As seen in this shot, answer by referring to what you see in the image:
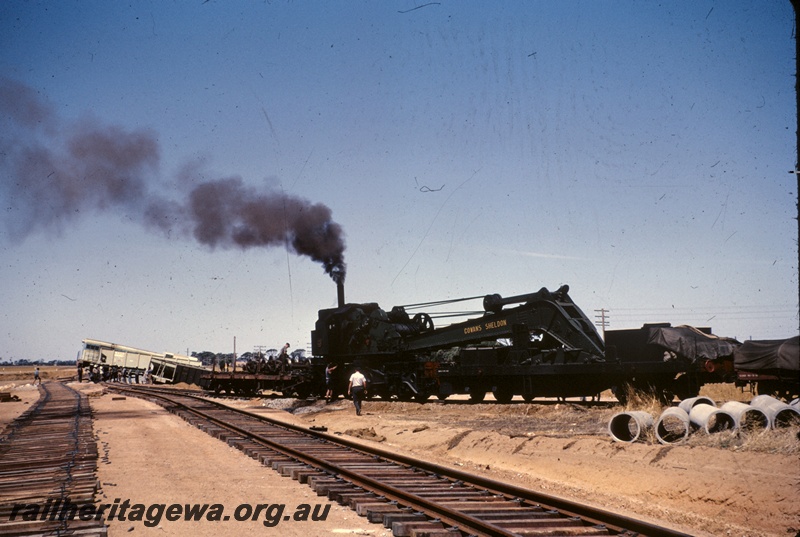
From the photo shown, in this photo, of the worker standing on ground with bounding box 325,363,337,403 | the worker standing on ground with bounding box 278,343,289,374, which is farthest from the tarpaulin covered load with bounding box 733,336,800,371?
the worker standing on ground with bounding box 278,343,289,374

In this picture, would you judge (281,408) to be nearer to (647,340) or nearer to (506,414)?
(506,414)

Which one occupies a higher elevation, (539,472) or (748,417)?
(748,417)

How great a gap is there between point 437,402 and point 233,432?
365 inches

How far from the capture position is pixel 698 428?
11906mm

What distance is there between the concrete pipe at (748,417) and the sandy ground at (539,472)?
0.63m

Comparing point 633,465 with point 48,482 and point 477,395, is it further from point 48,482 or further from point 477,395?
point 477,395

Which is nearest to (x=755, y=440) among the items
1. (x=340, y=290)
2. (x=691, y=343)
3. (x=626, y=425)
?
(x=626, y=425)

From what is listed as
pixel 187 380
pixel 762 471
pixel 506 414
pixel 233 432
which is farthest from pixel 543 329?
pixel 187 380

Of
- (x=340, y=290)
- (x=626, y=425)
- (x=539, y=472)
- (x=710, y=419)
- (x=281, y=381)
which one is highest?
(x=340, y=290)

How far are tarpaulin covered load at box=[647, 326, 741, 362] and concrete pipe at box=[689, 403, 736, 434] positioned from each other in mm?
3870

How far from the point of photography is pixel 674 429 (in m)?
12.4

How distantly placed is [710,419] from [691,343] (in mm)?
4677

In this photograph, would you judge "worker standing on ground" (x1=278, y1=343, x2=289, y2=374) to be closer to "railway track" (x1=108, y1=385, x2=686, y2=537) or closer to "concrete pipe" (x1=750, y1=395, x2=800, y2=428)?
"railway track" (x1=108, y1=385, x2=686, y2=537)

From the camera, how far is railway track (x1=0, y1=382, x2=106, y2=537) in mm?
6598
